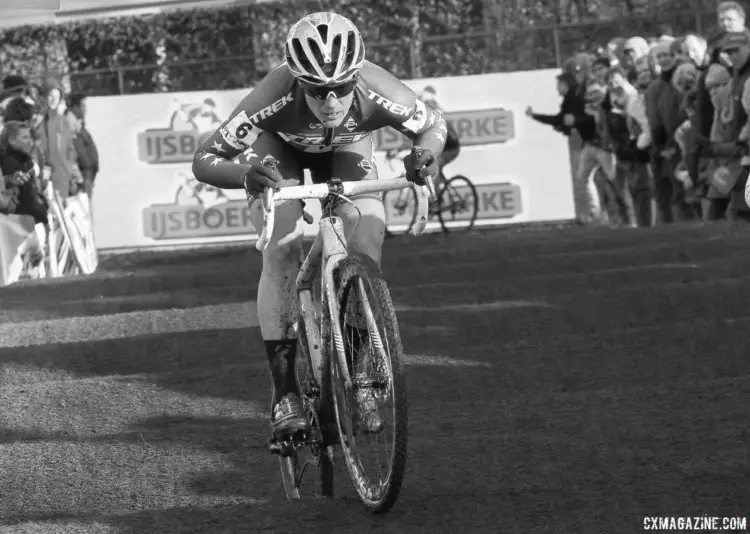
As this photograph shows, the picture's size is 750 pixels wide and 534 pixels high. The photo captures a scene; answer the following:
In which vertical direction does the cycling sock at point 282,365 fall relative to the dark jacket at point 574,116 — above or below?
below

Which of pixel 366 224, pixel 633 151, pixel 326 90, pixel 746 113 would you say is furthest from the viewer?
pixel 633 151

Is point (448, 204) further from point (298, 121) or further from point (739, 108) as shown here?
point (298, 121)

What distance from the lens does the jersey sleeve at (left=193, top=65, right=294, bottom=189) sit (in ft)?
22.7

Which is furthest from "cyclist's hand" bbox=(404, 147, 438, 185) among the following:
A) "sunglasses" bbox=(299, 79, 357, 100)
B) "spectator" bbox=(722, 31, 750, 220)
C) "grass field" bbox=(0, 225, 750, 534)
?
"spectator" bbox=(722, 31, 750, 220)

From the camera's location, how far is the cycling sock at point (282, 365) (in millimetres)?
7133

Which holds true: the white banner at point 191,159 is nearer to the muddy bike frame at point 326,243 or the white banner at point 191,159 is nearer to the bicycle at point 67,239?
the bicycle at point 67,239

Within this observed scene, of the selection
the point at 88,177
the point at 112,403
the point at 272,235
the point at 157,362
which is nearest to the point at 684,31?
the point at 88,177

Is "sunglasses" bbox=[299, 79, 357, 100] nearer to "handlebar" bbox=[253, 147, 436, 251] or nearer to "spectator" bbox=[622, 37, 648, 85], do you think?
"handlebar" bbox=[253, 147, 436, 251]

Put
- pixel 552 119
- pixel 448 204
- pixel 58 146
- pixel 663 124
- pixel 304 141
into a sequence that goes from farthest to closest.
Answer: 1. pixel 448 204
2. pixel 552 119
3. pixel 58 146
4. pixel 663 124
5. pixel 304 141

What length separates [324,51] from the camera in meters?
6.53

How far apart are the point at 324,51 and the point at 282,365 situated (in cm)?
134

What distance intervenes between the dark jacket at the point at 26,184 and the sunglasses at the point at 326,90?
12.6 meters

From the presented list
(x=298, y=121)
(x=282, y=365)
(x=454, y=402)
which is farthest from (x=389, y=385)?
(x=454, y=402)

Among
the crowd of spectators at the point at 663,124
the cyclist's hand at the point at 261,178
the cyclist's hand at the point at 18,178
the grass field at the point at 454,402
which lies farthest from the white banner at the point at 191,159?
the cyclist's hand at the point at 261,178
